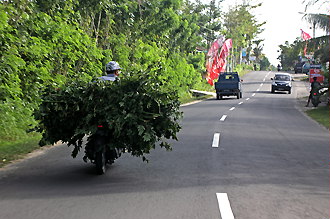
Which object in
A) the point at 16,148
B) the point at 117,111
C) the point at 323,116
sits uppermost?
the point at 117,111

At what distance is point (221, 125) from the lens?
16.5 meters

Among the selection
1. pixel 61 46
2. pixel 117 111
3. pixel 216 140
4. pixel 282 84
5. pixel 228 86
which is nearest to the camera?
pixel 117 111

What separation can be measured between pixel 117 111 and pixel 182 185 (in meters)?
1.59

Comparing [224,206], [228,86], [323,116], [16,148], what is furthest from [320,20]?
[224,206]

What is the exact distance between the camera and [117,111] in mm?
7418

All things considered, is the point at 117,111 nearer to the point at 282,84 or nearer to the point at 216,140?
the point at 216,140

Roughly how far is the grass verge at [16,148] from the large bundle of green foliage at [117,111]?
6.67ft

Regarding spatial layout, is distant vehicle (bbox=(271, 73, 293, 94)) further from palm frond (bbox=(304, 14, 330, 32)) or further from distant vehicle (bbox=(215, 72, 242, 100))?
palm frond (bbox=(304, 14, 330, 32))

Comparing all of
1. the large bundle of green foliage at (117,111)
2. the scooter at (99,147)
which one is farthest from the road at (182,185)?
the large bundle of green foliage at (117,111)

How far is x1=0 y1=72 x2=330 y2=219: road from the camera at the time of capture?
5.67 m

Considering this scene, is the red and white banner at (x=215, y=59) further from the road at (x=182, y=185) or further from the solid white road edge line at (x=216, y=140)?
the road at (x=182, y=185)

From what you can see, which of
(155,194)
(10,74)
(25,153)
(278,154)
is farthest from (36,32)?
(155,194)

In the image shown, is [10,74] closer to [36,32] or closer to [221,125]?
[36,32]

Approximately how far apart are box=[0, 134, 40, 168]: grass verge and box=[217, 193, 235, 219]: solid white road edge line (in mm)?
4713
